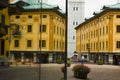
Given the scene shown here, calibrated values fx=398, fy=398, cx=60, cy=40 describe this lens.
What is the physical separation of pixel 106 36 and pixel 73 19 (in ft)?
174

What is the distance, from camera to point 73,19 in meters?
138

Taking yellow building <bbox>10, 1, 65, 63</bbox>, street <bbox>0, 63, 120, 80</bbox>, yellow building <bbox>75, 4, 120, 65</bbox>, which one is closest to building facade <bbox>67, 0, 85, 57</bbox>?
yellow building <bbox>75, 4, 120, 65</bbox>

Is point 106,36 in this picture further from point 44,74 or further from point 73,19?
point 73,19

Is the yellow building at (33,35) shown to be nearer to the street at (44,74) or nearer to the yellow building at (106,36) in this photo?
the yellow building at (106,36)

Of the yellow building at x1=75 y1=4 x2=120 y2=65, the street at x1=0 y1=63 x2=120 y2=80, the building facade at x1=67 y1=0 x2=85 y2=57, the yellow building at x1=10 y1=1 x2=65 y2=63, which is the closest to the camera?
the street at x1=0 y1=63 x2=120 y2=80

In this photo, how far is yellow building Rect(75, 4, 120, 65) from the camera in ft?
270

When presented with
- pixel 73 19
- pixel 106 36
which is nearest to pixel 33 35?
pixel 106 36

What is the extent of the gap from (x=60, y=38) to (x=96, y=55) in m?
10.6

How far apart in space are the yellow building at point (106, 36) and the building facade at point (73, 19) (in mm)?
29714

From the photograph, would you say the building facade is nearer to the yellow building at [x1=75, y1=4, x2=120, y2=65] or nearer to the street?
the yellow building at [x1=75, y1=4, x2=120, y2=65]

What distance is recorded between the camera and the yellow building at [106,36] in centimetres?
8244

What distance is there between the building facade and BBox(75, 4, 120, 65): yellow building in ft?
97.5

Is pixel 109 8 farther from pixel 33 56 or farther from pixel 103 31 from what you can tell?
pixel 33 56

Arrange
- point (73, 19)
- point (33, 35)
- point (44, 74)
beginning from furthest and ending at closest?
point (73, 19) → point (33, 35) → point (44, 74)
